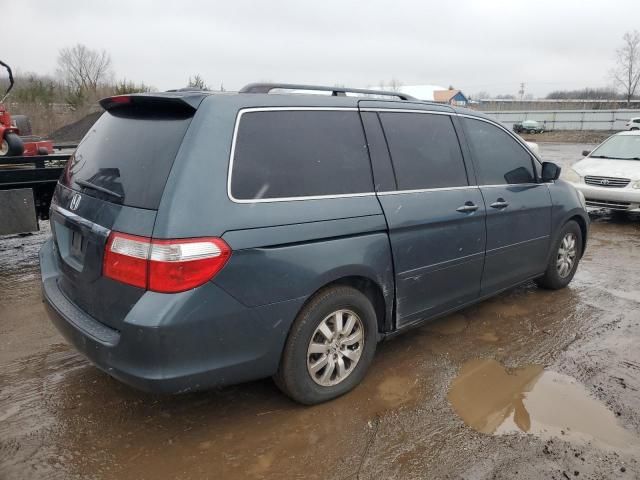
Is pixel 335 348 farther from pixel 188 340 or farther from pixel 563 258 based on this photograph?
pixel 563 258

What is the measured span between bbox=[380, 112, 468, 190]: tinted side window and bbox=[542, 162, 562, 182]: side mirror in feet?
4.04

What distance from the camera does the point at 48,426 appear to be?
279 centimetres

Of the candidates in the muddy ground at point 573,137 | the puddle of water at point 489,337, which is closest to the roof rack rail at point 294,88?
the puddle of water at point 489,337

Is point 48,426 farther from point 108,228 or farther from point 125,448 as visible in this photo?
point 108,228

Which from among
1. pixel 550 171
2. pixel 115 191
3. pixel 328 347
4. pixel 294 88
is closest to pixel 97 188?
pixel 115 191

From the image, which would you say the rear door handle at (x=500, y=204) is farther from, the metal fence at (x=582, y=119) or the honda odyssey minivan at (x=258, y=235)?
the metal fence at (x=582, y=119)

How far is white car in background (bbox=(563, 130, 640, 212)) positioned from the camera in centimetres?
836

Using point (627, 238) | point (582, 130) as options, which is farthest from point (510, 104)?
point (627, 238)

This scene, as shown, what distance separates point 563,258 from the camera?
5.01 meters

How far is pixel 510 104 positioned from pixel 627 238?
5664cm

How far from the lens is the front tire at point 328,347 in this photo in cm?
276

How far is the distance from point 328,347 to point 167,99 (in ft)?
5.53

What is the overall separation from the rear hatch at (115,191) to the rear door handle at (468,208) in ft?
6.68

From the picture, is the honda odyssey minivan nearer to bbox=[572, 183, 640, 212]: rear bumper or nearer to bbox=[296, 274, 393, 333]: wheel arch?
bbox=[296, 274, 393, 333]: wheel arch
